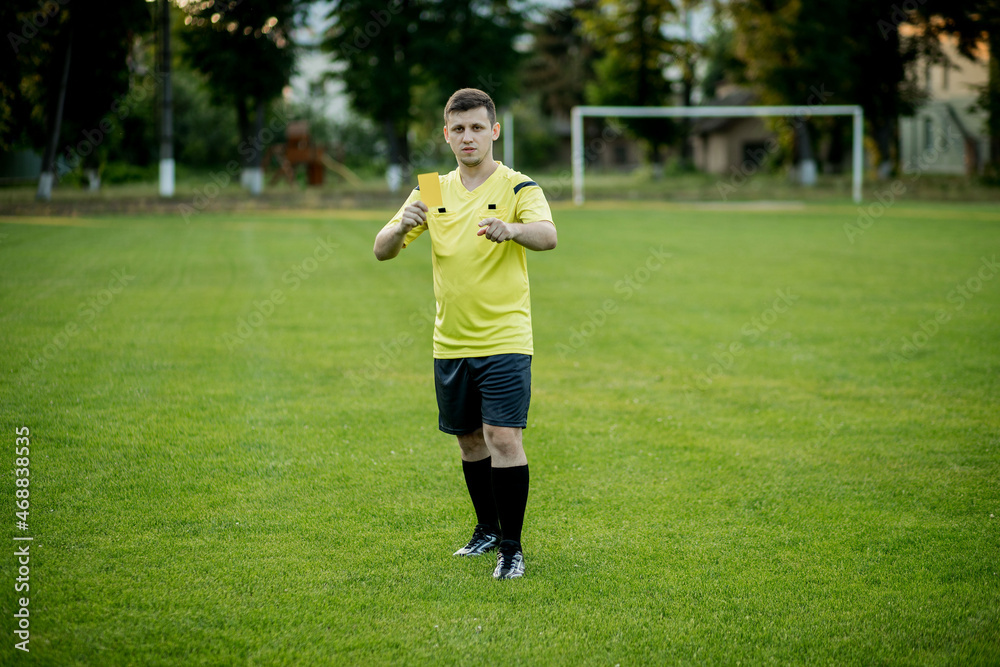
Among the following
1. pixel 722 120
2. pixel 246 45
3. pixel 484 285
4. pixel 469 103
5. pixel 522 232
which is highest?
pixel 722 120

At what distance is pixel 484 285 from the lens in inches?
155

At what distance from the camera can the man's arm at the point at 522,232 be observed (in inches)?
142

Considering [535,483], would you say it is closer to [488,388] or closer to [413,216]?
[488,388]

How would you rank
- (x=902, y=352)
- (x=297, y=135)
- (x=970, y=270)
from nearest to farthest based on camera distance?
1. (x=902, y=352)
2. (x=970, y=270)
3. (x=297, y=135)

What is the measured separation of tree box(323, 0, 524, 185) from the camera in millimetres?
37031

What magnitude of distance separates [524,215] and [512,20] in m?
37.4

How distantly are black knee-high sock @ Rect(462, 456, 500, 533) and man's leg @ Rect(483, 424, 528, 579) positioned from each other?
220 mm

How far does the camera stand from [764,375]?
8141mm

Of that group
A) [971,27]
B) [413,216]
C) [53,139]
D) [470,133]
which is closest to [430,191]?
[413,216]

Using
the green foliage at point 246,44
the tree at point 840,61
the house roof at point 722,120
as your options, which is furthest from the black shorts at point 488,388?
the house roof at point 722,120

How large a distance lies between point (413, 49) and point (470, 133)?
3507cm

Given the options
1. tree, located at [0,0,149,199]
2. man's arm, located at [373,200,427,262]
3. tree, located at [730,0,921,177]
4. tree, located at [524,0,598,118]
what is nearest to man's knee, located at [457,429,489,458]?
man's arm, located at [373,200,427,262]

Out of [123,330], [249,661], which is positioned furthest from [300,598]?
[123,330]

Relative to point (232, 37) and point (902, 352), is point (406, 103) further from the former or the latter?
point (902, 352)
